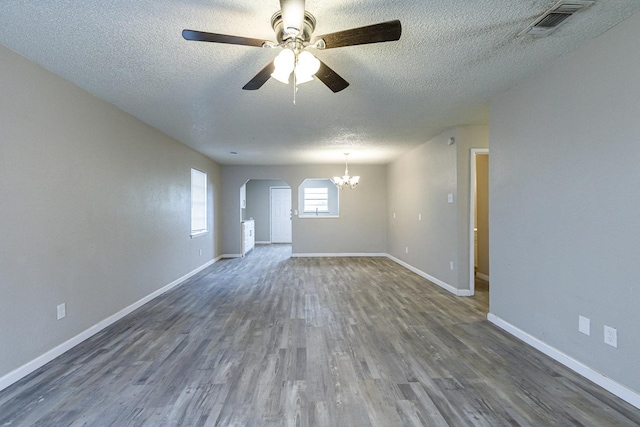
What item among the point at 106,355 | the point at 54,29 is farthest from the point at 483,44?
the point at 106,355

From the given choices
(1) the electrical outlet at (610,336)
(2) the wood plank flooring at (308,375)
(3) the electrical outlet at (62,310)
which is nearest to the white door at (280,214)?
(2) the wood plank flooring at (308,375)

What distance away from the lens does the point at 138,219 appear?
3.76m

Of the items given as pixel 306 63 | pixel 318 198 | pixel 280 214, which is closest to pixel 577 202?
pixel 306 63

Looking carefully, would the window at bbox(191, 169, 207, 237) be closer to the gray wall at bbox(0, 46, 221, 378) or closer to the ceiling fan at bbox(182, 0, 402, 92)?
the gray wall at bbox(0, 46, 221, 378)

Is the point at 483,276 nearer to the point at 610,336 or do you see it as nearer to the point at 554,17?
the point at 610,336

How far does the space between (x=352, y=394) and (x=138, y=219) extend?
335 cm

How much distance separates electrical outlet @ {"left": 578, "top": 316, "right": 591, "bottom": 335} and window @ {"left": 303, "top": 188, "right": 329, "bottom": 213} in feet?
28.0

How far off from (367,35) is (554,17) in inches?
49.9

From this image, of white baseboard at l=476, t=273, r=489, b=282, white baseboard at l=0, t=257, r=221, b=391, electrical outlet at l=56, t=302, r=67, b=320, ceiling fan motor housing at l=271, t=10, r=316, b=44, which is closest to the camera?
ceiling fan motor housing at l=271, t=10, r=316, b=44

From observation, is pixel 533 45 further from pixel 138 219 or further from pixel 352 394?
pixel 138 219

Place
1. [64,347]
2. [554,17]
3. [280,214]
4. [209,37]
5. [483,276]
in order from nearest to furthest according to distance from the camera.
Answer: [209,37] → [554,17] → [64,347] → [483,276] → [280,214]

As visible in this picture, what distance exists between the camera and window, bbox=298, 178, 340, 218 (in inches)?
409

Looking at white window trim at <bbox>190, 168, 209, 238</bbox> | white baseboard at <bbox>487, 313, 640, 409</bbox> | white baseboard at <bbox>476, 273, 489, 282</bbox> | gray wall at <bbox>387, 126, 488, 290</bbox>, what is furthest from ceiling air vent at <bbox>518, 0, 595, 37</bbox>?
white window trim at <bbox>190, 168, 209, 238</bbox>

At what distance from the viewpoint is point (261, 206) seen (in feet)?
34.8
